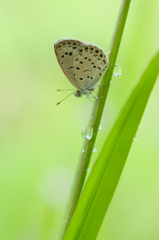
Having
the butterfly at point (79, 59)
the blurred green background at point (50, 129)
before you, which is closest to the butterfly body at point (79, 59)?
the butterfly at point (79, 59)

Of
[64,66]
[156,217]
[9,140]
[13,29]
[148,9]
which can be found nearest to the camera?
[64,66]

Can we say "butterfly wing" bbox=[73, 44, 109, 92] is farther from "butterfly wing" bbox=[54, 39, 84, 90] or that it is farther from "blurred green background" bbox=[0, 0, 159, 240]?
"blurred green background" bbox=[0, 0, 159, 240]

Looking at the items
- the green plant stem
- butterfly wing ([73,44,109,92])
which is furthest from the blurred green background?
the green plant stem

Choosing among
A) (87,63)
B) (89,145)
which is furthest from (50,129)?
(89,145)

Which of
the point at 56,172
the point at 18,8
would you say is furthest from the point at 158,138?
the point at 18,8

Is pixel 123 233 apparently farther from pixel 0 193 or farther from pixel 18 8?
pixel 18 8
